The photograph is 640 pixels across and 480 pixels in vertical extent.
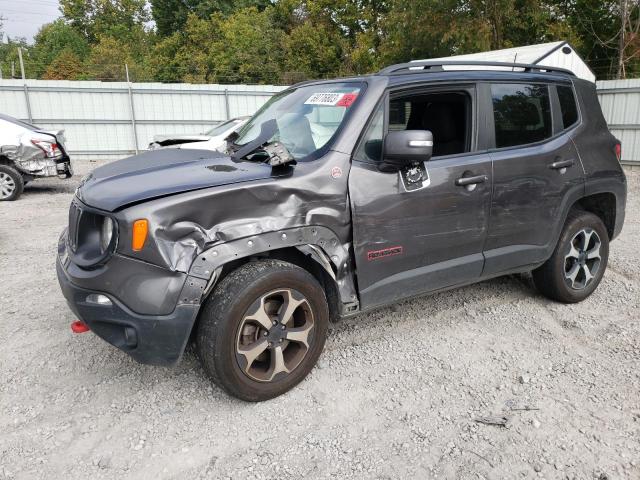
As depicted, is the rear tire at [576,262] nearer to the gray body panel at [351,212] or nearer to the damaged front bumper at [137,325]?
the gray body panel at [351,212]

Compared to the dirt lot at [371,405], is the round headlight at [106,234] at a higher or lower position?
higher

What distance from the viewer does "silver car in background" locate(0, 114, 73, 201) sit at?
354 inches

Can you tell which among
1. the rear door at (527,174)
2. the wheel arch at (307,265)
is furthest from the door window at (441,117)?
the wheel arch at (307,265)

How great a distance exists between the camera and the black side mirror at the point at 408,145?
2887 mm

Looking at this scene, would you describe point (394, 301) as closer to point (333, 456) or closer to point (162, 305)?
point (333, 456)

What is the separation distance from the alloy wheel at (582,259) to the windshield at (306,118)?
7.44 feet

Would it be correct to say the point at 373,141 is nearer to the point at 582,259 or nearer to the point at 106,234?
the point at 106,234

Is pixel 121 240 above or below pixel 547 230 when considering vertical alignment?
above

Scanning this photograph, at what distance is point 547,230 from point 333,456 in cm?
244

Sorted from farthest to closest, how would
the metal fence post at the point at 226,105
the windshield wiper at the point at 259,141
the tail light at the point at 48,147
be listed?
the metal fence post at the point at 226,105
the tail light at the point at 48,147
the windshield wiper at the point at 259,141

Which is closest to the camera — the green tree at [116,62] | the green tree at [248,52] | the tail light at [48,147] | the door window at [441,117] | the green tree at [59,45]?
the door window at [441,117]

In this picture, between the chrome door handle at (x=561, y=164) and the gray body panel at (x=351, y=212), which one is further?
the chrome door handle at (x=561, y=164)

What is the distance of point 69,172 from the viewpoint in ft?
31.0

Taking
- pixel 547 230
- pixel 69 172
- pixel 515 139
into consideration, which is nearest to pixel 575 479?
pixel 547 230
